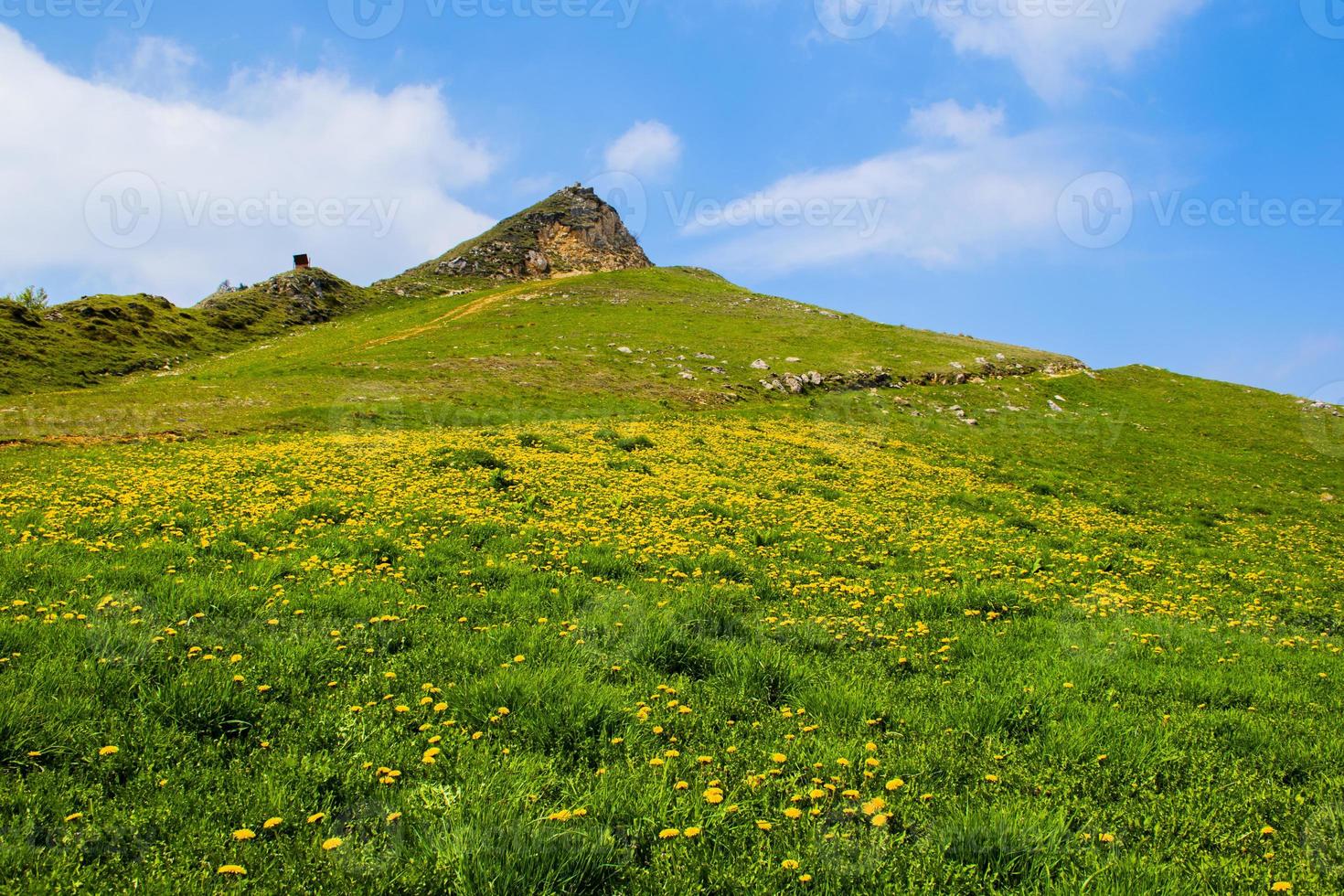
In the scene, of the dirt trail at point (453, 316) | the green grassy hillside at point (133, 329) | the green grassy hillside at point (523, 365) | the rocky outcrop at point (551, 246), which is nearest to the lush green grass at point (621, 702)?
the green grassy hillside at point (523, 365)

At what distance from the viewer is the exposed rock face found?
9911cm

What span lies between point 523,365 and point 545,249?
7061cm

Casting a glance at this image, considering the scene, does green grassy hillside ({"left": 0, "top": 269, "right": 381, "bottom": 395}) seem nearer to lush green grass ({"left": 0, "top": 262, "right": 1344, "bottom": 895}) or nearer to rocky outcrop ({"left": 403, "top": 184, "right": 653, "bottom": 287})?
rocky outcrop ({"left": 403, "top": 184, "right": 653, "bottom": 287})

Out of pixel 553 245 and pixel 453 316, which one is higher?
pixel 553 245

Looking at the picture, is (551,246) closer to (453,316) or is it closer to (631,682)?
(453,316)

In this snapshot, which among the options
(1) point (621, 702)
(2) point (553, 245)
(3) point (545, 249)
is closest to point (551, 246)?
(2) point (553, 245)

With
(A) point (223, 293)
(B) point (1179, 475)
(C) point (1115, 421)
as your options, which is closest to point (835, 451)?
(B) point (1179, 475)

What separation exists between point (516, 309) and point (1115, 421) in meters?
50.6

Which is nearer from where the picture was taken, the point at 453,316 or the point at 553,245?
the point at 453,316

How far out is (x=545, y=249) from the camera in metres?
108

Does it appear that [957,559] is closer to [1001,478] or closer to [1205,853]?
[1205,853]

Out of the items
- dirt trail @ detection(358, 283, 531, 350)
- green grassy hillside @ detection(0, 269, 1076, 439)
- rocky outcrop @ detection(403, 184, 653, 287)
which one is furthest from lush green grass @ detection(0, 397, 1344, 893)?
rocky outcrop @ detection(403, 184, 653, 287)

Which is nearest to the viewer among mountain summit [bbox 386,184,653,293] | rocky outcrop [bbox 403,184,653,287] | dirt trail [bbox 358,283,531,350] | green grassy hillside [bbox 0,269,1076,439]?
green grassy hillside [bbox 0,269,1076,439]

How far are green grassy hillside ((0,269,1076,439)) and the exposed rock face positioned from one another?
23.4 metres
